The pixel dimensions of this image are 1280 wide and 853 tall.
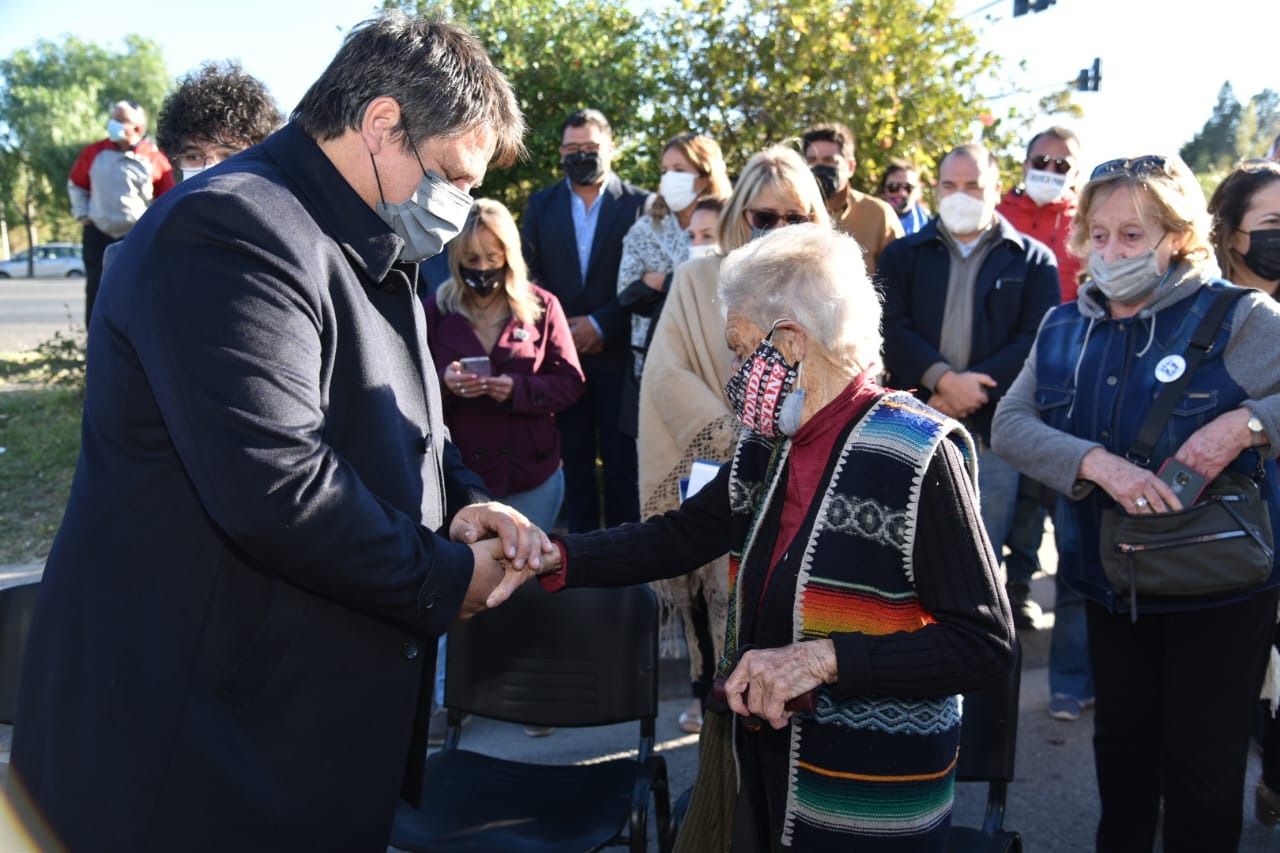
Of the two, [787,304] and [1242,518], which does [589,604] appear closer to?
[787,304]

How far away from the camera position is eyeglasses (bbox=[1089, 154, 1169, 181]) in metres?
2.97

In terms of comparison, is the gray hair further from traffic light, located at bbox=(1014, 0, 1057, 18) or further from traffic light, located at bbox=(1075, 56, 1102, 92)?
traffic light, located at bbox=(1075, 56, 1102, 92)

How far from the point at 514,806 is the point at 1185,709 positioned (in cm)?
180

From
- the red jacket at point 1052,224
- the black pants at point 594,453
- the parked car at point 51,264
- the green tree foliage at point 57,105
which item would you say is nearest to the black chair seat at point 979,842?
the black pants at point 594,453

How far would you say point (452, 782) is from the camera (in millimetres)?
3145

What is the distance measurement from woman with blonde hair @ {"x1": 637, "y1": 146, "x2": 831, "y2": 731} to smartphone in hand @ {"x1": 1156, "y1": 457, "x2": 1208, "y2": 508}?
1462mm

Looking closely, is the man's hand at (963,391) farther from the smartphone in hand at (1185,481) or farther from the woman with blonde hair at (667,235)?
the smartphone in hand at (1185,481)

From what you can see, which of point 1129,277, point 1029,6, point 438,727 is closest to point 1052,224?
point 1129,277

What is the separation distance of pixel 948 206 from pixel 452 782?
3139 millimetres

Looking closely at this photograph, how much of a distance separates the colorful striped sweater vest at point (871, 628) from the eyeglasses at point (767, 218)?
1.75m

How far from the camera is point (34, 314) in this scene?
75.6ft

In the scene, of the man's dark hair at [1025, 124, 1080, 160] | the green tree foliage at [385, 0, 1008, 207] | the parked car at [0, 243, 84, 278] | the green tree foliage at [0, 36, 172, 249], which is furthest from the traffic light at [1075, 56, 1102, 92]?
the parked car at [0, 243, 84, 278]

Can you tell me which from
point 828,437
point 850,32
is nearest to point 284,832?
point 828,437

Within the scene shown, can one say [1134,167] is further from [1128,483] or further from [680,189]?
[680,189]
